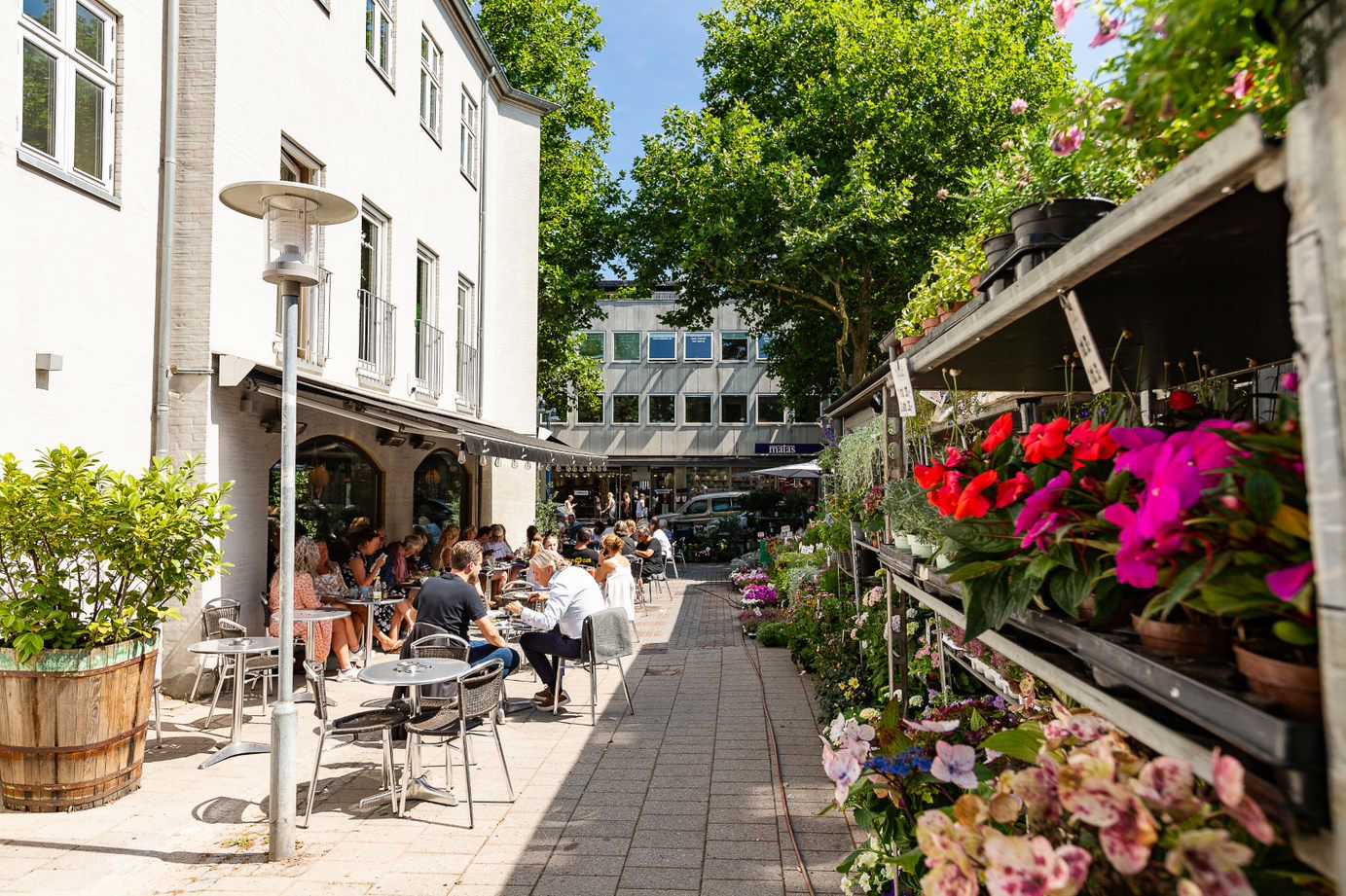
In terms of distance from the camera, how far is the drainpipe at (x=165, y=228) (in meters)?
7.53

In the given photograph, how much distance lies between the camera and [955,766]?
2.48m

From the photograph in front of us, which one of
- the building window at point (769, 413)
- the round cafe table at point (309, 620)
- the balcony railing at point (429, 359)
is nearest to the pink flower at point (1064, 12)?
the round cafe table at point (309, 620)

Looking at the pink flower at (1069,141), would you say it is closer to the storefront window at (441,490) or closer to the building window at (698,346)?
the storefront window at (441,490)

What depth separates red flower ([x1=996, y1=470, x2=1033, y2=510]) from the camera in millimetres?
1986

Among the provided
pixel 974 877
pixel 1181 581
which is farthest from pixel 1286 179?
pixel 974 877

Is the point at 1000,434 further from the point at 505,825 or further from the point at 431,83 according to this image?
the point at 431,83

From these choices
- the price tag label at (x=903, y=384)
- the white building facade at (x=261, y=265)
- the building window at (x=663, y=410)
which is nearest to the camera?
the price tag label at (x=903, y=384)

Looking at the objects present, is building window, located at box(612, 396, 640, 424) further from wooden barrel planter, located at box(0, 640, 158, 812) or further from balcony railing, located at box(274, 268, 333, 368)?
wooden barrel planter, located at box(0, 640, 158, 812)

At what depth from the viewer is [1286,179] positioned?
1.18m

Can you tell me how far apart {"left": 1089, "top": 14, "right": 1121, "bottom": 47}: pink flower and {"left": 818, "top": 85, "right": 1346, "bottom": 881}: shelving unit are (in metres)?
0.50

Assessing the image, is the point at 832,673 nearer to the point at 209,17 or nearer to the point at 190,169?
the point at 190,169

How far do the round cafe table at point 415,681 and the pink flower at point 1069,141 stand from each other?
427 cm

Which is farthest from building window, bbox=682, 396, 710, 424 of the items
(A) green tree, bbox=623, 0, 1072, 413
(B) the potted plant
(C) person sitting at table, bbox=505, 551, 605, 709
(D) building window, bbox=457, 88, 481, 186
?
(B) the potted plant

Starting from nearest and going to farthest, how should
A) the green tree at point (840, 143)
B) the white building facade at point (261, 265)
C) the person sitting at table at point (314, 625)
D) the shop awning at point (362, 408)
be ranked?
the white building facade at point (261, 265)
the shop awning at point (362, 408)
the person sitting at table at point (314, 625)
the green tree at point (840, 143)
